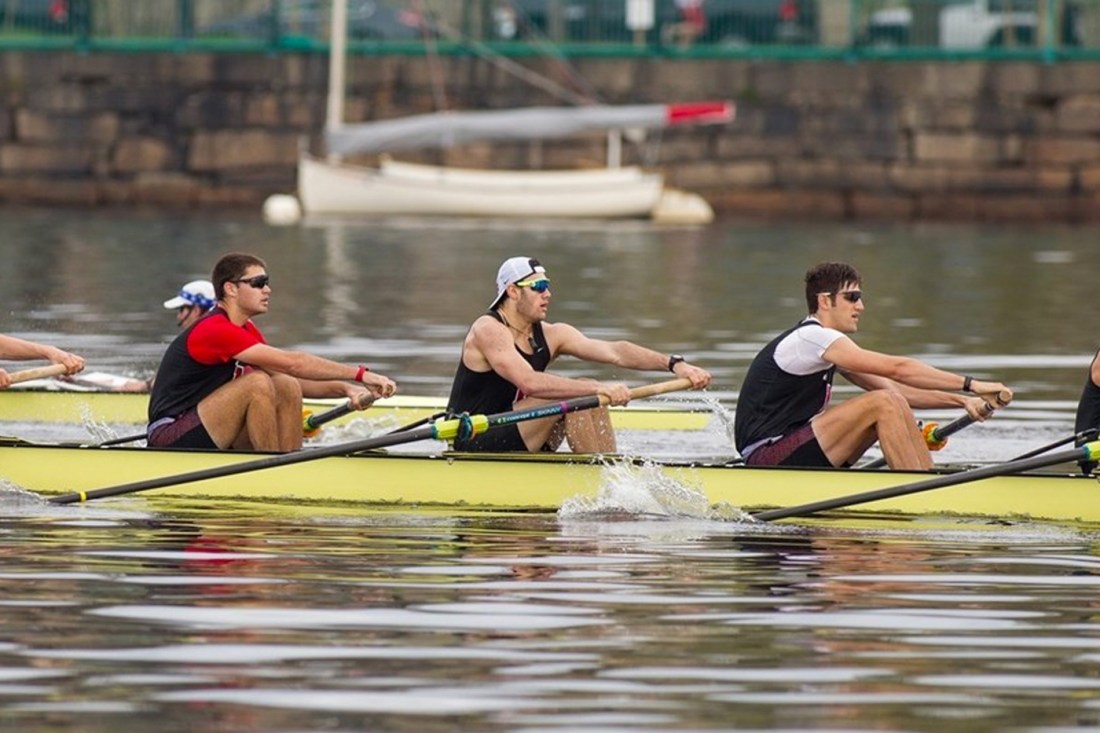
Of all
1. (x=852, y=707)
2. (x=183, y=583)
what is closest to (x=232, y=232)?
(x=183, y=583)

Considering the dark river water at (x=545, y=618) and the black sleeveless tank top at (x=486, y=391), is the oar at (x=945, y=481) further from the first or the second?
the black sleeveless tank top at (x=486, y=391)

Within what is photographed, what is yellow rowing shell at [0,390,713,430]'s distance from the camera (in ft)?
55.6

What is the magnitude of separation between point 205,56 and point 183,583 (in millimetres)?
34710

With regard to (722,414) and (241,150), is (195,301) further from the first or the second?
(241,150)

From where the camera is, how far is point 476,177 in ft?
148

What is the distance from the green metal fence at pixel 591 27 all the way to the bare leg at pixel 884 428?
30.9m

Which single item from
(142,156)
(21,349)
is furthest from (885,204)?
(21,349)

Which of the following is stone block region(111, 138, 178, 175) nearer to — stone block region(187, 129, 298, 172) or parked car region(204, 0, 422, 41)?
stone block region(187, 129, 298, 172)

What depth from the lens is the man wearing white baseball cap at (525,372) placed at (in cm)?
1298

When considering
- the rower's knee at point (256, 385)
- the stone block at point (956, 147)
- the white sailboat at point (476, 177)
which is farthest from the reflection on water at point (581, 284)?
the rower's knee at point (256, 385)

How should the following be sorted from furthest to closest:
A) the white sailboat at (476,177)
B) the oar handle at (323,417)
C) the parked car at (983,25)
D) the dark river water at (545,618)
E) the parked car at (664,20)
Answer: the parked car at (664,20) < the parked car at (983,25) < the white sailboat at (476,177) < the oar handle at (323,417) < the dark river water at (545,618)

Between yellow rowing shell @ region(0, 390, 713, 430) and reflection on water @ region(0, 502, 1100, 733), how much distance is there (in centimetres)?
437

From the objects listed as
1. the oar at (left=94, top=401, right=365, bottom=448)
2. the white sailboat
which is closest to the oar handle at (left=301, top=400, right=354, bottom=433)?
the oar at (left=94, top=401, right=365, bottom=448)

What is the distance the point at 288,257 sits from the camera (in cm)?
3434
